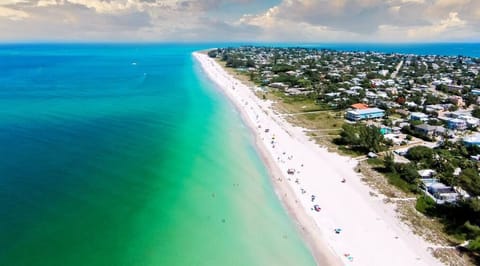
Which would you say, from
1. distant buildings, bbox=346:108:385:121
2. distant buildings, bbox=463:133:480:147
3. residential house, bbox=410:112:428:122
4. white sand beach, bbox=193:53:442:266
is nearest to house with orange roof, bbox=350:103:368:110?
distant buildings, bbox=346:108:385:121

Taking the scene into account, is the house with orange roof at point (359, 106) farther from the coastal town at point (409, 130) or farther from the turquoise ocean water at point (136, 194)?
the turquoise ocean water at point (136, 194)

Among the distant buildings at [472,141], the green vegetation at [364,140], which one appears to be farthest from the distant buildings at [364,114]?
the distant buildings at [472,141]

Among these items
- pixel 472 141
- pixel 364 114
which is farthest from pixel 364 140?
pixel 364 114

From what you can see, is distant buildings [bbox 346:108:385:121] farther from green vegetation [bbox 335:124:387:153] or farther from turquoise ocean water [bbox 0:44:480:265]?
turquoise ocean water [bbox 0:44:480:265]

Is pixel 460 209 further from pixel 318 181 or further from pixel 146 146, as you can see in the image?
pixel 146 146

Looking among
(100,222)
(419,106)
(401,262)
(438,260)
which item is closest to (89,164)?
(100,222)

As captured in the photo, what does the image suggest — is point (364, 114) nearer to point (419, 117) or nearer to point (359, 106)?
point (359, 106)
